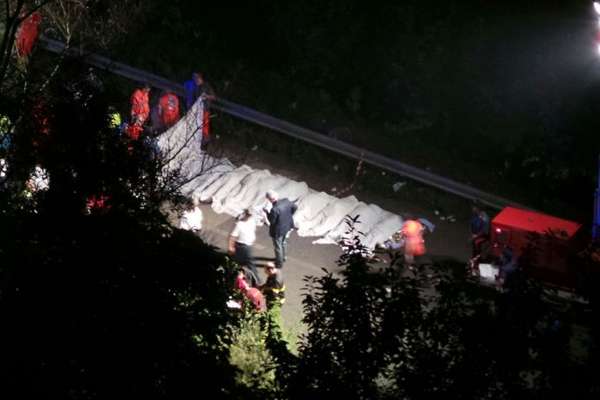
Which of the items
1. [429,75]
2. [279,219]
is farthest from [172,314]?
[429,75]

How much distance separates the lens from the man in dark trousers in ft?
35.6

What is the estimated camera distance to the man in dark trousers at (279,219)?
10.9m

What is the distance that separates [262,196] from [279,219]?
2363 millimetres

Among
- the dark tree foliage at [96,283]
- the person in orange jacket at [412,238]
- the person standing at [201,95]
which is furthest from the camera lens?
the person standing at [201,95]

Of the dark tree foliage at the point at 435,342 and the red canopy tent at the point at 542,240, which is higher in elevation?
the red canopy tent at the point at 542,240

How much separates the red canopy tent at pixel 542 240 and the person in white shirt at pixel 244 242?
14.0 feet

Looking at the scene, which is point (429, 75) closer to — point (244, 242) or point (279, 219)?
point (279, 219)

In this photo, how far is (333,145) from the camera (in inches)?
614

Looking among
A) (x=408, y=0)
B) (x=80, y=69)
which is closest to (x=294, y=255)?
(x=80, y=69)

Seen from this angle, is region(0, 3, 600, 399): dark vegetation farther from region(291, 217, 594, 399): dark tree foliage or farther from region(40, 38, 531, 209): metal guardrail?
region(40, 38, 531, 209): metal guardrail

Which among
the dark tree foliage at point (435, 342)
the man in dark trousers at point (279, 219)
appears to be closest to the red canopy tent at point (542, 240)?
the man in dark trousers at point (279, 219)

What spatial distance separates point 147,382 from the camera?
577cm

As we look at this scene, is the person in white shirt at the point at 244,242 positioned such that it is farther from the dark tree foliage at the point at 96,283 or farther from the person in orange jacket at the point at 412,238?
the dark tree foliage at the point at 96,283

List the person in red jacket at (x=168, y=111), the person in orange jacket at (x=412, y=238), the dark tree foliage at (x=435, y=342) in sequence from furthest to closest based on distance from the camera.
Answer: the person in red jacket at (x=168, y=111) → the person in orange jacket at (x=412, y=238) → the dark tree foliage at (x=435, y=342)
